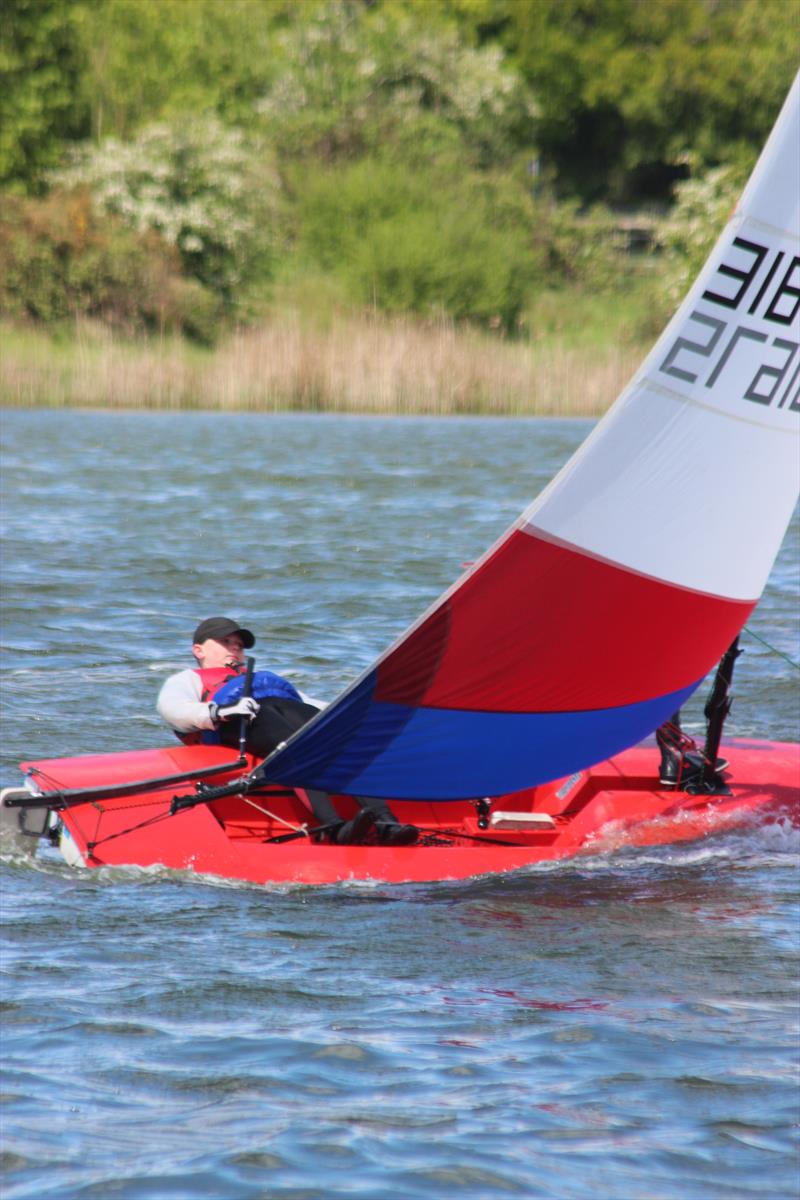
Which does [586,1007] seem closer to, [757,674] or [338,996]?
[338,996]

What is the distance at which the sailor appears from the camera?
24.0ft

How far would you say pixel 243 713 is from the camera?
7246mm

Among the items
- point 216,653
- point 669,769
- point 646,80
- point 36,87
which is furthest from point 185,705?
point 646,80

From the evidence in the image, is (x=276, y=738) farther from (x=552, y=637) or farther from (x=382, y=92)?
(x=382, y=92)

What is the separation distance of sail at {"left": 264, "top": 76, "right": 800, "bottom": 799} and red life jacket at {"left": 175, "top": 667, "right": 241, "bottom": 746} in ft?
1.91

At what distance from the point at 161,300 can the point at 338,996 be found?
1190 inches

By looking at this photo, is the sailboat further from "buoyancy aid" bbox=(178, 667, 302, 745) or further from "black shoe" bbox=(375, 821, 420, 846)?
"buoyancy aid" bbox=(178, 667, 302, 745)

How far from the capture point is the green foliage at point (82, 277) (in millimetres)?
35062

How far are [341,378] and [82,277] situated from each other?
9.14 meters

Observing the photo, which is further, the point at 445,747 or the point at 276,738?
the point at 276,738

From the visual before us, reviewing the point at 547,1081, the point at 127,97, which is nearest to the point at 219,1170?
the point at 547,1081

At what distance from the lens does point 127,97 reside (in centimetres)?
4694

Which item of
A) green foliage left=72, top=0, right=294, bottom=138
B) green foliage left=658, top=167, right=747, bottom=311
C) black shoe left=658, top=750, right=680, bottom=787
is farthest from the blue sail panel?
green foliage left=72, top=0, right=294, bottom=138

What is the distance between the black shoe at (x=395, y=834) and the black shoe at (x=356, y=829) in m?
0.05
